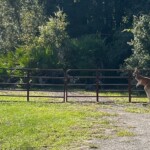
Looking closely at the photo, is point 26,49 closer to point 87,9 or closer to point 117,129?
point 87,9

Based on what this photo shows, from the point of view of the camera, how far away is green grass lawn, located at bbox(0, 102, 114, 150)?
401 inches

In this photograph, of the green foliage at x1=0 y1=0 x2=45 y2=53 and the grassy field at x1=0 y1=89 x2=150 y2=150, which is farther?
the green foliage at x1=0 y1=0 x2=45 y2=53

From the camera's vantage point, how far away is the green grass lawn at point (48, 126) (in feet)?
33.4

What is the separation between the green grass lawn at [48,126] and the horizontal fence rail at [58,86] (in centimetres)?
339

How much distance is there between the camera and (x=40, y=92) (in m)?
24.2

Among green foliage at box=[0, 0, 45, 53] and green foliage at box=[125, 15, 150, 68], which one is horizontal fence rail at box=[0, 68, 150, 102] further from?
green foliage at box=[0, 0, 45, 53]

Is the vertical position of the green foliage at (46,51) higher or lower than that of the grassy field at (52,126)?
higher

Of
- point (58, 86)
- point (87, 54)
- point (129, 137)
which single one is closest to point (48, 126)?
point (129, 137)

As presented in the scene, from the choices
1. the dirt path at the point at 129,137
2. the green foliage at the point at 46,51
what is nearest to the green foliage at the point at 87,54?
the green foliage at the point at 46,51

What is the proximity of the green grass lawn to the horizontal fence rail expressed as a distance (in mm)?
3389

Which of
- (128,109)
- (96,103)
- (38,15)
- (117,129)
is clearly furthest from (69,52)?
(117,129)

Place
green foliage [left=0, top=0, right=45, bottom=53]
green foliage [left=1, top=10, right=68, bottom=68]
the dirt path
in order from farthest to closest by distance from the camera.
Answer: green foliage [left=0, top=0, right=45, bottom=53] → green foliage [left=1, top=10, right=68, bottom=68] → the dirt path

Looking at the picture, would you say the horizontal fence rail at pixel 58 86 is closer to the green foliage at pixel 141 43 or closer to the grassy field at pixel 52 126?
the green foliage at pixel 141 43

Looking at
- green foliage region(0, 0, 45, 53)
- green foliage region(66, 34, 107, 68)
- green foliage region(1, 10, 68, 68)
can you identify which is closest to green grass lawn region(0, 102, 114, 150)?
green foliage region(1, 10, 68, 68)
